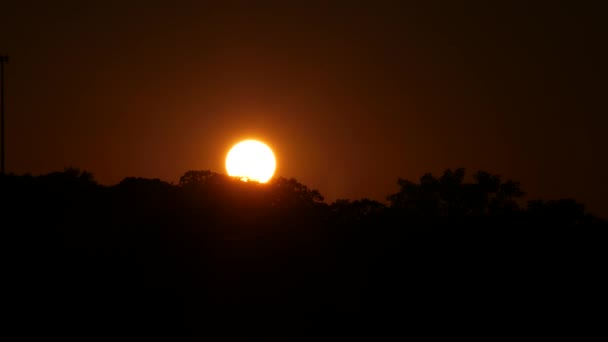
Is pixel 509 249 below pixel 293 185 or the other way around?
below

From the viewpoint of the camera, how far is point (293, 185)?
Answer: 134 ft

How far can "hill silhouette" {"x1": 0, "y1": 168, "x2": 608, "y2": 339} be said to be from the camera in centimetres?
2836

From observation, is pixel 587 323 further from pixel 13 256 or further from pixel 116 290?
pixel 13 256

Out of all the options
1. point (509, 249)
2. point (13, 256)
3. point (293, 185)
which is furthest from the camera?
point (293, 185)

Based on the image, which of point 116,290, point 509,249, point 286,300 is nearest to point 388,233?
point 509,249

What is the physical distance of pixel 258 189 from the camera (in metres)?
36.8

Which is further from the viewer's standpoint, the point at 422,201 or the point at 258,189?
the point at 422,201

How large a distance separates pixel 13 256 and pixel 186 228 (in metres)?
5.50

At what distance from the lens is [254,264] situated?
3109 cm

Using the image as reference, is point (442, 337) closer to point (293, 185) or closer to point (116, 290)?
point (116, 290)

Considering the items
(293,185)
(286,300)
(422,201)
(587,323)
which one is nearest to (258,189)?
(293,185)

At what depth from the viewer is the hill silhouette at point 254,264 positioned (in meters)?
28.4

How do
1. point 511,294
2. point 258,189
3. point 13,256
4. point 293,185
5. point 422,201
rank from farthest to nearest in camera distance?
point 422,201 < point 293,185 < point 258,189 < point 511,294 < point 13,256

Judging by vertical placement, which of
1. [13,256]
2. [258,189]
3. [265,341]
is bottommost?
[265,341]
